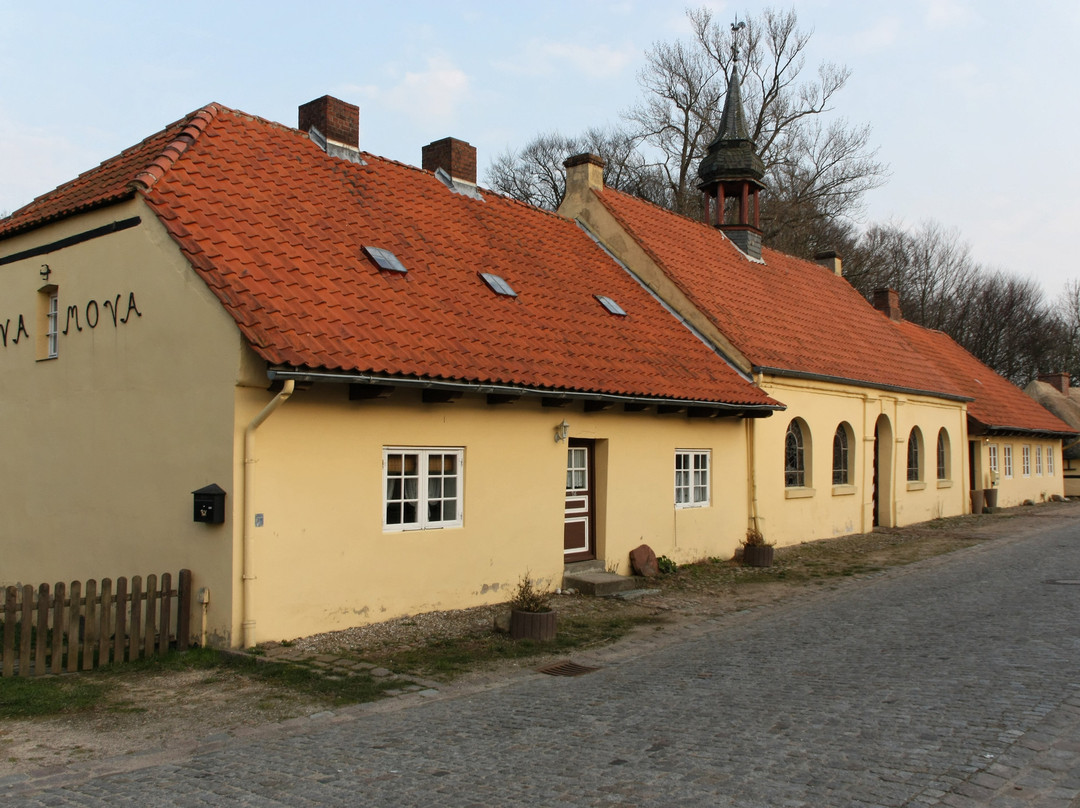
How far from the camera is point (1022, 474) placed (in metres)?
30.9

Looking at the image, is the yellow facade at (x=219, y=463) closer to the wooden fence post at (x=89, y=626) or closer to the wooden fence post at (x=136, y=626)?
the wooden fence post at (x=136, y=626)

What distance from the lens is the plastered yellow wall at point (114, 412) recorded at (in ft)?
30.0

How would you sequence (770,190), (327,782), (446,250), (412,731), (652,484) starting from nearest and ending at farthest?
1. (327,782)
2. (412,731)
3. (446,250)
4. (652,484)
5. (770,190)

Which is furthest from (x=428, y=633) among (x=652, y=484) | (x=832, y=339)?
(x=832, y=339)

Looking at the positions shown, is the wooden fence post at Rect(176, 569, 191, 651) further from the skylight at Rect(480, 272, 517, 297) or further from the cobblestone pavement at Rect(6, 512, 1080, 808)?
the skylight at Rect(480, 272, 517, 297)

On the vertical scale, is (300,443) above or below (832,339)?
below

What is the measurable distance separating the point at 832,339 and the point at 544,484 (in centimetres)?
1125

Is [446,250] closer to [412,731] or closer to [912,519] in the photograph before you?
[412,731]

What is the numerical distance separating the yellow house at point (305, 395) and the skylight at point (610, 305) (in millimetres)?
762

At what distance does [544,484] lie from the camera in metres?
12.1

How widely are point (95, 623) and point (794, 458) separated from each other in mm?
13327

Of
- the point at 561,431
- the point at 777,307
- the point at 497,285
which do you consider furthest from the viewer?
the point at 777,307

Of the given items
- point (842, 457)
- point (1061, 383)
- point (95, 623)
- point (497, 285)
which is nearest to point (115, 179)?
point (497, 285)

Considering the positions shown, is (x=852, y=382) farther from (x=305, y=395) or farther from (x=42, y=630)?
(x=42, y=630)
